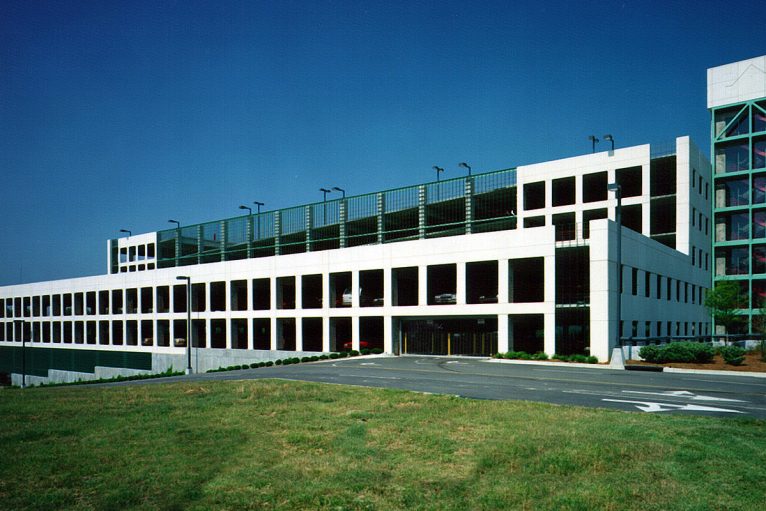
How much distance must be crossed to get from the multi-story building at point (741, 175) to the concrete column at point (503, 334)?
120 feet

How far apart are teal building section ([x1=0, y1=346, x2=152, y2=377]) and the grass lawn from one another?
5804 cm

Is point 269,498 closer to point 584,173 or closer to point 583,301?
point 583,301

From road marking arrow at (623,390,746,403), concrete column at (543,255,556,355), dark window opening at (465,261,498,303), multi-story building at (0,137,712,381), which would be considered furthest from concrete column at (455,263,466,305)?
road marking arrow at (623,390,746,403)

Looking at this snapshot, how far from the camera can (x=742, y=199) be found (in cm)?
6312

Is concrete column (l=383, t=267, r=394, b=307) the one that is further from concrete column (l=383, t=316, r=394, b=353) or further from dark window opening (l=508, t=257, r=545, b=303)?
dark window opening (l=508, t=257, r=545, b=303)

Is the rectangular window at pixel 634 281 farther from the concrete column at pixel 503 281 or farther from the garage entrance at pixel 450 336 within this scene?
the garage entrance at pixel 450 336

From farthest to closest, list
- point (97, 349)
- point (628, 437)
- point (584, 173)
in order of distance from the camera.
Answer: point (97, 349), point (584, 173), point (628, 437)

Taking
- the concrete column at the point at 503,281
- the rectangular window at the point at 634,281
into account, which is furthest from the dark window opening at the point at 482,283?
the rectangular window at the point at 634,281

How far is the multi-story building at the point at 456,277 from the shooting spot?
40188mm

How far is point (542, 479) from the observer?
27.6 ft

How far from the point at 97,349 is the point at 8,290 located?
2943 centimetres

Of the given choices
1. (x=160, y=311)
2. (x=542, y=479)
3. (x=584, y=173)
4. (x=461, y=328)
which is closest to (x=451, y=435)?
(x=542, y=479)

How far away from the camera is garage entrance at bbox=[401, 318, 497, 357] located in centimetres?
4300

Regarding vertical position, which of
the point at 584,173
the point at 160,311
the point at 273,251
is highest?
the point at 584,173
